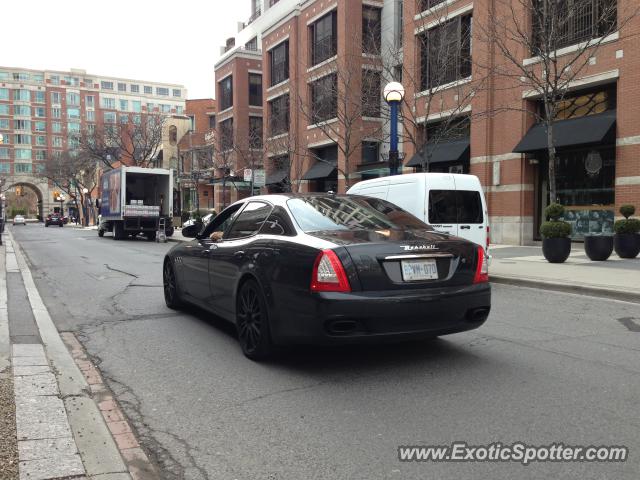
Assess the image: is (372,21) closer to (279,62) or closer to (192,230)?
(279,62)

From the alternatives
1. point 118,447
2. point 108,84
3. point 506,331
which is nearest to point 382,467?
point 118,447

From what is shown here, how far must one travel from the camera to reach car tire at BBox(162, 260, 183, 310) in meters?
7.70

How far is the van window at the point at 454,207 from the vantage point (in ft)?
35.8

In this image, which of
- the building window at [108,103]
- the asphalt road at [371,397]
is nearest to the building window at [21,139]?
the building window at [108,103]

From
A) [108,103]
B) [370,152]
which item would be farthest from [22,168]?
[370,152]

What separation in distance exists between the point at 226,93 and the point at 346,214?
41.0 m

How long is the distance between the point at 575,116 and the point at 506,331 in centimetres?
1468

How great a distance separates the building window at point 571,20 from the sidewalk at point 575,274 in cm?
548

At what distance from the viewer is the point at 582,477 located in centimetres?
299

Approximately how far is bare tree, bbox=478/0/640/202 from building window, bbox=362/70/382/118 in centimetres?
466

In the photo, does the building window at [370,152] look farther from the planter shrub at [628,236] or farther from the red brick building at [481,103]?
the planter shrub at [628,236]

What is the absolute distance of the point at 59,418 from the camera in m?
3.68

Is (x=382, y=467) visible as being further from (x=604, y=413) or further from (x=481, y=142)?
(x=481, y=142)

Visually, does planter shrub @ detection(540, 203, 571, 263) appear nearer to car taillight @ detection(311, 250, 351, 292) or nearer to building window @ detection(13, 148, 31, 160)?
car taillight @ detection(311, 250, 351, 292)
